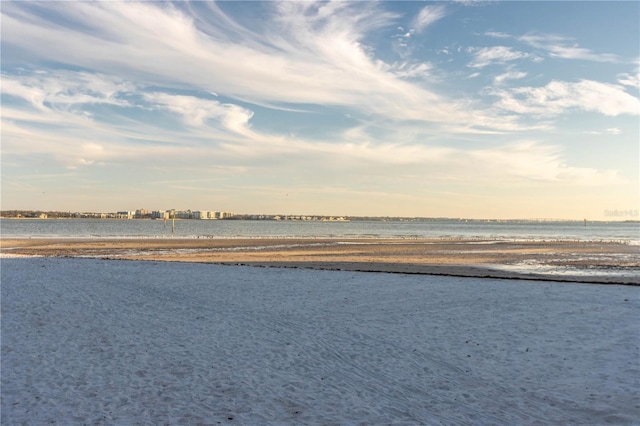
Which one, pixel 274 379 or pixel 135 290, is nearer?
pixel 274 379

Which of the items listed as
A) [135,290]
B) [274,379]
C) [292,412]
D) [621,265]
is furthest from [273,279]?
[621,265]

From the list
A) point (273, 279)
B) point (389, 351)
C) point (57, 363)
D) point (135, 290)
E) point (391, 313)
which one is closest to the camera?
point (57, 363)

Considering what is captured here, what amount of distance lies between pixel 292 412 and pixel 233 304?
9110 mm

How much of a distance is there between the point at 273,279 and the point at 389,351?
12.4 m

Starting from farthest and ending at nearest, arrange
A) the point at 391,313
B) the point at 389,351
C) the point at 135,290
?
the point at 135,290, the point at 391,313, the point at 389,351

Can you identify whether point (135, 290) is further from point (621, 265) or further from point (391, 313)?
point (621, 265)

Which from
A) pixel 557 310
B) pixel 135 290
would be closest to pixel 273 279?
pixel 135 290

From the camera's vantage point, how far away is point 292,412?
752 centimetres

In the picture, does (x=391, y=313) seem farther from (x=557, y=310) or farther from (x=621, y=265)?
(x=621, y=265)

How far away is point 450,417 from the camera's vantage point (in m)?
7.34

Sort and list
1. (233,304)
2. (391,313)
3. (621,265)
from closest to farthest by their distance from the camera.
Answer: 1. (391,313)
2. (233,304)
3. (621,265)

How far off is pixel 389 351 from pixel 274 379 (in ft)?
9.97

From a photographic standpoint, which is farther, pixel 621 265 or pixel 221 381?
pixel 621 265

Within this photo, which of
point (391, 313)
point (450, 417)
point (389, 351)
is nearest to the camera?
point (450, 417)
